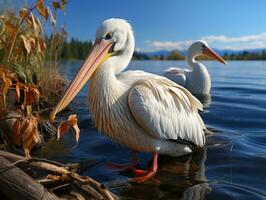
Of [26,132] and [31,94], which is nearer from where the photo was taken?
[26,132]

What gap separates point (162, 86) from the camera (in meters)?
4.16

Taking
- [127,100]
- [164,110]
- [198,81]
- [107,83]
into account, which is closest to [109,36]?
[107,83]

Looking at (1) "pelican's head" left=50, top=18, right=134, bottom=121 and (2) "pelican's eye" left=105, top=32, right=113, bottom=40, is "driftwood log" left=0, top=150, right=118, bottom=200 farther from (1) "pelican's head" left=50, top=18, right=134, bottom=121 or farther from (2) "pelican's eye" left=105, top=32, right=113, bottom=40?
(2) "pelican's eye" left=105, top=32, right=113, bottom=40

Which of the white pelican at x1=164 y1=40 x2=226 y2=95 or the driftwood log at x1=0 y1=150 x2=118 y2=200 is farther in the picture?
the white pelican at x1=164 y1=40 x2=226 y2=95

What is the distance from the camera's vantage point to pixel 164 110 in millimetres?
4000

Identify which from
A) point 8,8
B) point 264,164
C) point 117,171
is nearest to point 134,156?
point 117,171

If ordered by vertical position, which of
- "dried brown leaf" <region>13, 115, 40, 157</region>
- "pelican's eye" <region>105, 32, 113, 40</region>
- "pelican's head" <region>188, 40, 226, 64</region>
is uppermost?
"pelican's head" <region>188, 40, 226, 64</region>

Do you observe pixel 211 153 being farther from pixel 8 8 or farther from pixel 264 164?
pixel 8 8

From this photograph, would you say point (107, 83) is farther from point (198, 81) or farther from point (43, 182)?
point (198, 81)

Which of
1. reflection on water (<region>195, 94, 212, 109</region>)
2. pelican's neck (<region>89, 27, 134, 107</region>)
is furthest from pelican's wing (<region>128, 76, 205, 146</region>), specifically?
reflection on water (<region>195, 94, 212, 109</region>)

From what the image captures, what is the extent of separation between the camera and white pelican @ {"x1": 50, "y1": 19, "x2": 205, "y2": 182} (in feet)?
12.6

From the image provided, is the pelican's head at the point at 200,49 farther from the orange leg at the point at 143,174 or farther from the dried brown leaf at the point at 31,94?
the dried brown leaf at the point at 31,94

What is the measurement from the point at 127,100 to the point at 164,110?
42 centimetres

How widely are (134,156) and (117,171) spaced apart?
30 centimetres
